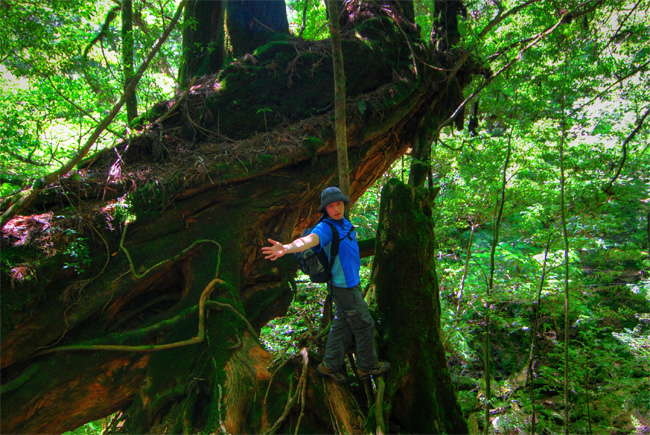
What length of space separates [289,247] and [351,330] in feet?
3.75

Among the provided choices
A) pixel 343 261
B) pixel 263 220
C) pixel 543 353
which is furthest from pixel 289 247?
pixel 543 353

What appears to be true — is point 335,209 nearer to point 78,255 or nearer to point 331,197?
point 331,197

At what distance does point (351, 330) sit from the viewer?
3287 mm

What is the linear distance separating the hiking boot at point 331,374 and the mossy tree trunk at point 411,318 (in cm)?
43

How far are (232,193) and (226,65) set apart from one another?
8.98 feet

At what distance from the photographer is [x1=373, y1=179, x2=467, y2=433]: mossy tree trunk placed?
10.8 feet

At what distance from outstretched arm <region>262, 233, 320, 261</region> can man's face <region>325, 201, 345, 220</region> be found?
1.18ft

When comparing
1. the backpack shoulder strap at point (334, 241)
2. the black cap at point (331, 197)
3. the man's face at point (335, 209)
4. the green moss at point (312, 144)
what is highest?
the green moss at point (312, 144)

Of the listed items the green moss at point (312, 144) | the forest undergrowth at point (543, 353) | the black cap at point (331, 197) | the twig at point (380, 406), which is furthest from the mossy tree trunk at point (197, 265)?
the black cap at point (331, 197)

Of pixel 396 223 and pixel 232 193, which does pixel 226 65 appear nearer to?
pixel 232 193

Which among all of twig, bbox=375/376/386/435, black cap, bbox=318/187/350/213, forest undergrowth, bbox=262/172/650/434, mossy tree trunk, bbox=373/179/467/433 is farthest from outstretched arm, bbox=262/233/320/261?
twig, bbox=375/376/386/435

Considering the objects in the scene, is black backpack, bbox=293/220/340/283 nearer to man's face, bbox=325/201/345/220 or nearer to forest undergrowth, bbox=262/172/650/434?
man's face, bbox=325/201/345/220

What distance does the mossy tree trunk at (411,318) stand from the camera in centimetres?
331

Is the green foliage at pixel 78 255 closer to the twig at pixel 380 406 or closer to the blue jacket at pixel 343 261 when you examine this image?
the blue jacket at pixel 343 261
